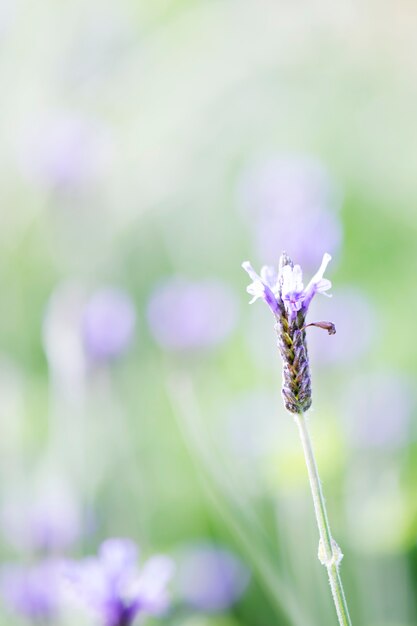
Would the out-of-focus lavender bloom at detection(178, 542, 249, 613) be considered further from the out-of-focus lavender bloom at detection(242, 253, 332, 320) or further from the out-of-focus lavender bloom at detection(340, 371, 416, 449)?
the out-of-focus lavender bloom at detection(242, 253, 332, 320)

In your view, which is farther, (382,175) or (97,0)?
(97,0)

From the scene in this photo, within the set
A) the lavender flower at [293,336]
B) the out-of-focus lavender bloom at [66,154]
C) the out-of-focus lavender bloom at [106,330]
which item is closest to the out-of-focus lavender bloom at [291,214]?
the out-of-focus lavender bloom at [106,330]

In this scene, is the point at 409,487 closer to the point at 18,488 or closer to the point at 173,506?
the point at 173,506

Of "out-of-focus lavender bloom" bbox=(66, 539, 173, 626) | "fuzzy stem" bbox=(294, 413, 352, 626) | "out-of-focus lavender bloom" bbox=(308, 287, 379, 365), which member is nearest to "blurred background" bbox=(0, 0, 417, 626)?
"out-of-focus lavender bloom" bbox=(308, 287, 379, 365)

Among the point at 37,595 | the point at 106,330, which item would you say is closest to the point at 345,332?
the point at 106,330

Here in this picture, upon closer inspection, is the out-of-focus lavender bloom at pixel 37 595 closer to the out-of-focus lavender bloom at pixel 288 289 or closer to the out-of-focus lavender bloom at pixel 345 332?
the out-of-focus lavender bloom at pixel 345 332

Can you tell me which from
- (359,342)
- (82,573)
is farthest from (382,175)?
(82,573)

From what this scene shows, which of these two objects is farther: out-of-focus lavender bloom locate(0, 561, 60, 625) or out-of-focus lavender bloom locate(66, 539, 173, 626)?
out-of-focus lavender bloom locate(0, 561, 60, 625)

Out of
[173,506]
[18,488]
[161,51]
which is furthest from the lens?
[161,51]
